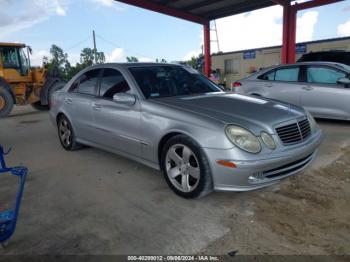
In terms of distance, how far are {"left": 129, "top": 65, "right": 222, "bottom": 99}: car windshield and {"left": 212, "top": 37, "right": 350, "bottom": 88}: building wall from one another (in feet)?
42.8

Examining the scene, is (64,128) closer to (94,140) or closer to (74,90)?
(74,90)

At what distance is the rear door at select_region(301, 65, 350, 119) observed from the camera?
20.9ft

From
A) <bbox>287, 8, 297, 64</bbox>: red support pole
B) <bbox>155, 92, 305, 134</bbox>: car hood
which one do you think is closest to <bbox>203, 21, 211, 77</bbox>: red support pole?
<bbox>287, 8, 297, 64</bbox>: red support pole

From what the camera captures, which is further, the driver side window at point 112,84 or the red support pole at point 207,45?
the red support pole at point 207,45

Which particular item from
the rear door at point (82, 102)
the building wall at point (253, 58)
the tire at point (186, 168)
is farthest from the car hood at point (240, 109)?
the building wall at point (253, 58)

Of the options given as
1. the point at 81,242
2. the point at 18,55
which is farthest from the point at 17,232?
the point at 18,55

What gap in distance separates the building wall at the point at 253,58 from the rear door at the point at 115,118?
550 inches

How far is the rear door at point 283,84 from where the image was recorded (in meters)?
7.00

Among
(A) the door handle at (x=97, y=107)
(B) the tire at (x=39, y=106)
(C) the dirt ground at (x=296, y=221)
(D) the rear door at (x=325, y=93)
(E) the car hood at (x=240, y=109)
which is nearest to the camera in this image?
(C) the dirt ground at (x=296, y=221)

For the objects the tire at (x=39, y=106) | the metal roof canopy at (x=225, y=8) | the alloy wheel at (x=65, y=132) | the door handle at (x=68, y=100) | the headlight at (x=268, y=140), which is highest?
the metal roof canopy at (x=225, y=8)

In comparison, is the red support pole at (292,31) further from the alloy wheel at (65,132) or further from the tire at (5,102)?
the tire at (5,102)

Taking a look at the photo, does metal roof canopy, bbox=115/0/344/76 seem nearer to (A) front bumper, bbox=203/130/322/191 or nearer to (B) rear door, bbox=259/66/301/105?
(B) rear door, bbox=259/66/301/105

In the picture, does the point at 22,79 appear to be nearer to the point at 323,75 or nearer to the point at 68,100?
the point at 68,100

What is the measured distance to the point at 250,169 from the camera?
2803 millimetres
